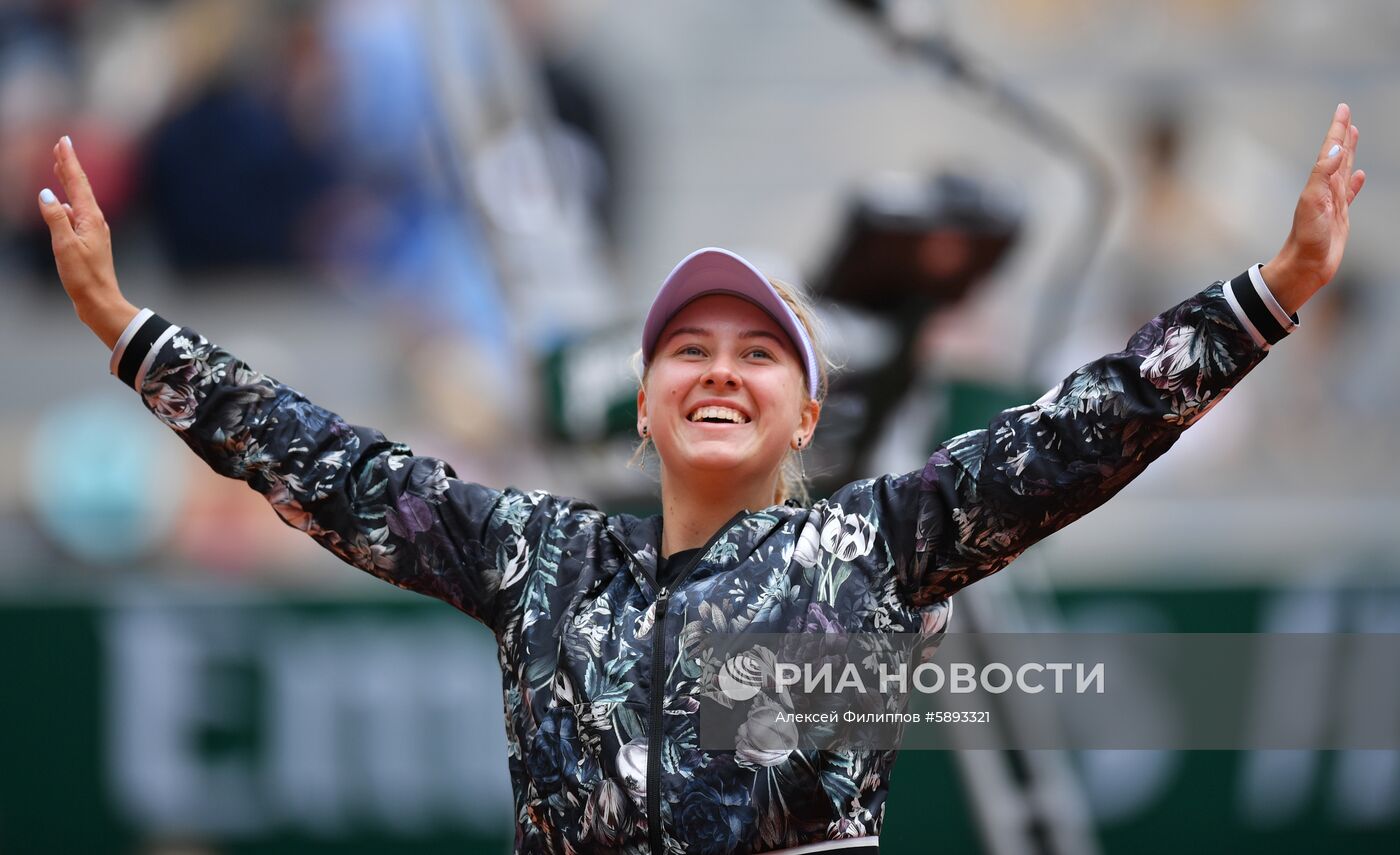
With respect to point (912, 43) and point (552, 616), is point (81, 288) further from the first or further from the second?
point (912, 43)

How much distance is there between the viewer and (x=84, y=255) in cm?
162

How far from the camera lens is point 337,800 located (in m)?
4.85

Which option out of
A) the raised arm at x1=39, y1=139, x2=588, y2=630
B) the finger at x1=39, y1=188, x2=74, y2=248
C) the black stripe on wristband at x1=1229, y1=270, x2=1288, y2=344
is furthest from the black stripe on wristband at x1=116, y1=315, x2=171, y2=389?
the black stripe on wristband at x1=1229, y1=270, x2=1288, y2=344

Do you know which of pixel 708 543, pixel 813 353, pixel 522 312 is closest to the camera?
pixel 708 543

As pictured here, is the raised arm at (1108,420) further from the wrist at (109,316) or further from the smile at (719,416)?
the wrist at (109,316)

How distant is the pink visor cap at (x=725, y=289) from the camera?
160cm

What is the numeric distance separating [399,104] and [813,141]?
5.30 ft

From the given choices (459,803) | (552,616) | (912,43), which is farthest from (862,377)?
(459,803)

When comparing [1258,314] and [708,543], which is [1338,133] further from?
[708,543]

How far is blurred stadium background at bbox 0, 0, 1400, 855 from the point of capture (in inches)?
185

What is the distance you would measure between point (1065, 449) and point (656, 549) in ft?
1.42

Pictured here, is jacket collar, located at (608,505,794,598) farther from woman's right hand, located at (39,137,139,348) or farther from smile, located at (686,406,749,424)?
woman's right hand, located at (39,137,139,348)

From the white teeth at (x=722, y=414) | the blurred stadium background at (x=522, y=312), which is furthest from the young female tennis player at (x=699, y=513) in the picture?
the blurred stadium background at (x=522, y=312)

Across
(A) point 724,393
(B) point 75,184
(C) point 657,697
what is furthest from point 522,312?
(C) point 657,697
